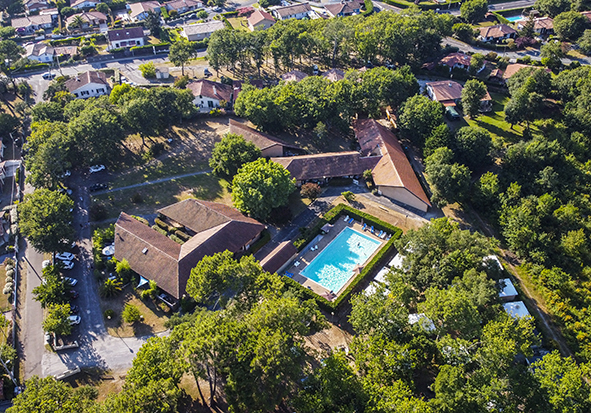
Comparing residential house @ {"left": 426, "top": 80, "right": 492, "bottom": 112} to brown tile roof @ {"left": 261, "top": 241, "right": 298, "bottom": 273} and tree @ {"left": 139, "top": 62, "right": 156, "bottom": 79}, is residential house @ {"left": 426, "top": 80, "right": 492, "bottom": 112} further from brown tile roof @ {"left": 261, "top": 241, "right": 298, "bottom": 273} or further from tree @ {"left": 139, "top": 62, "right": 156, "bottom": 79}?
tree @ {"left": 139, "top": 62, "right": 156, "bottom": 79}

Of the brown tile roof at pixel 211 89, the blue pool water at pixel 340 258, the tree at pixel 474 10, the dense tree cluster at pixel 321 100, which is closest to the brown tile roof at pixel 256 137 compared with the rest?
the dense tree cluster at pixel 321 100

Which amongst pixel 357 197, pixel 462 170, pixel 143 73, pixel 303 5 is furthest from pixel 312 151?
pixel 303 5

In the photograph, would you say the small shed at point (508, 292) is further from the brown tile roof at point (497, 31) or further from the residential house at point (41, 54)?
the residential house at point (41, 54)

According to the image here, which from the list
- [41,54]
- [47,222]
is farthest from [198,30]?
[47,222]

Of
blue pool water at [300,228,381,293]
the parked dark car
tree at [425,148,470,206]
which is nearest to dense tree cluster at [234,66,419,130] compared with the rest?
tree at [425,148,470,206]

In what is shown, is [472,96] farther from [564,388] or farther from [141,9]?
[141,9]

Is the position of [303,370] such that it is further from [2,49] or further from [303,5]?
[303,5]
